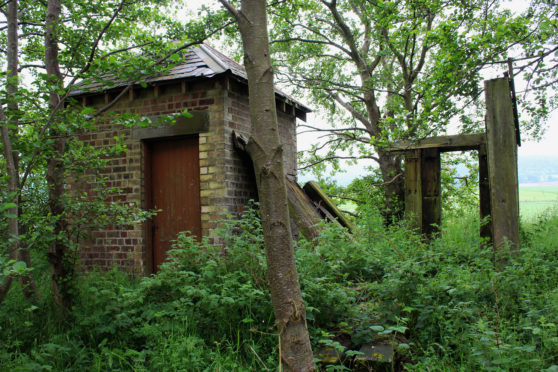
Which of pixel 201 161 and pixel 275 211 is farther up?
pixel 201 161

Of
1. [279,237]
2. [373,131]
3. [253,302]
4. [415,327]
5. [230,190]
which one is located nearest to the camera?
[279,237]

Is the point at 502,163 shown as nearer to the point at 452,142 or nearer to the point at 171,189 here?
the point at 452,142

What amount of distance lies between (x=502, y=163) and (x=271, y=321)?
12.1 feet

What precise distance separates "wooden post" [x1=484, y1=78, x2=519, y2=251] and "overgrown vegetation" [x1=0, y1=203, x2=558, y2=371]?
0.87m

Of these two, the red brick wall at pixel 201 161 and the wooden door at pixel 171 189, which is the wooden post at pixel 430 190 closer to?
the red brick wall at pixel 201 161

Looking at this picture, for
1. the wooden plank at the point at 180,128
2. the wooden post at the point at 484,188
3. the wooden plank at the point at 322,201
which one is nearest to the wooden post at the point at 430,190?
the wooden post at the point at 484,188

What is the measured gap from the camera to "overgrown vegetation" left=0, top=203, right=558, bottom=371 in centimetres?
299

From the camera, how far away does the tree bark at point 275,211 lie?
7.30 ft

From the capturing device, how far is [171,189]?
6.86m

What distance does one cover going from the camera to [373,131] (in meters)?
13.7

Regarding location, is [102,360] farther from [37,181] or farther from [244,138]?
[244,138]

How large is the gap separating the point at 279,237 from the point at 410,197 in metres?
5.82

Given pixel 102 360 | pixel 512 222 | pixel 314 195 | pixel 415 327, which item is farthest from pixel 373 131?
pixel 102 360

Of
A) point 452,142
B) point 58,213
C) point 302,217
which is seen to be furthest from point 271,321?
point 452,142
